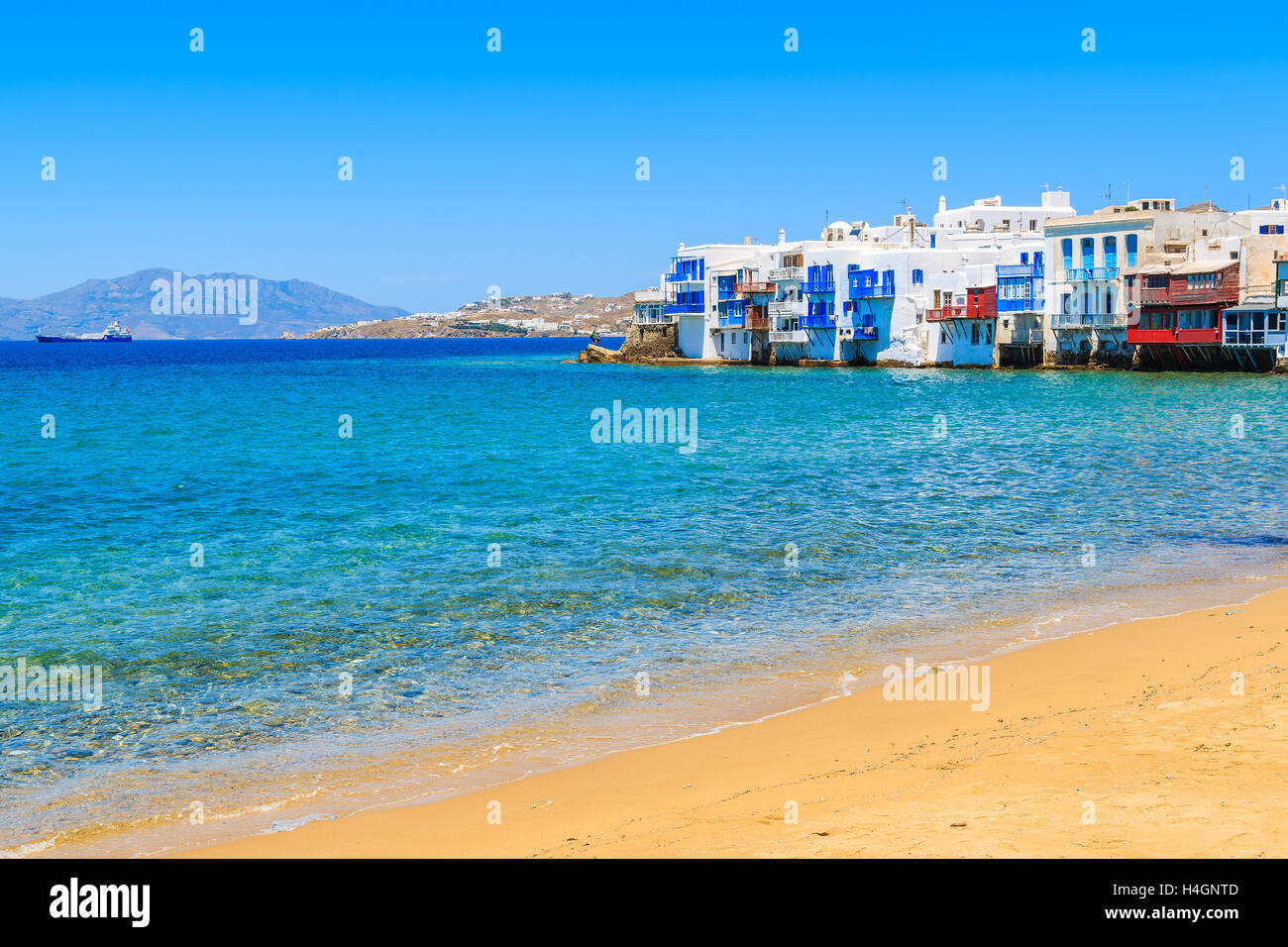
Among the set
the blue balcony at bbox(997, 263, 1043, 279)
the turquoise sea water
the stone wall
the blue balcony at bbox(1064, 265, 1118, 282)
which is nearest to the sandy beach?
the turquoise sea water

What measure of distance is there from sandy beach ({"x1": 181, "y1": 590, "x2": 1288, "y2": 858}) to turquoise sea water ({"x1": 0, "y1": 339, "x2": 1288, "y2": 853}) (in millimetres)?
700

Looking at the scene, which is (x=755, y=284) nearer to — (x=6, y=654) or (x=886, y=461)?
(x=886, y=461)

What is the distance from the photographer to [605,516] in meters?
23.6

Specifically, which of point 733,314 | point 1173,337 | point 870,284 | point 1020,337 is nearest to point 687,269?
point 733,314

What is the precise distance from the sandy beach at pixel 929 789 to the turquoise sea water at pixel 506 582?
2.30ft

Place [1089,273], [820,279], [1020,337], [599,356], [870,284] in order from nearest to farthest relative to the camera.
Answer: [1089,273] → [1020,337] → [870,284] → [820,279] → [599,356]

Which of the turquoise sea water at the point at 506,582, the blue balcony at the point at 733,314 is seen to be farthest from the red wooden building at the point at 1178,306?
the blue balcony at the point at 733,314

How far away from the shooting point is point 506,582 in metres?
16.9

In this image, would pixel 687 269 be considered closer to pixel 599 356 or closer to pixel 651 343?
pixel 651 343

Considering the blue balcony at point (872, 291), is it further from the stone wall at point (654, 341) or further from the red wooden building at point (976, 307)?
the stone wall at point (654, 341)

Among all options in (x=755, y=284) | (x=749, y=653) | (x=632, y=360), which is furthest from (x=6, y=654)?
(x=632, y=360)

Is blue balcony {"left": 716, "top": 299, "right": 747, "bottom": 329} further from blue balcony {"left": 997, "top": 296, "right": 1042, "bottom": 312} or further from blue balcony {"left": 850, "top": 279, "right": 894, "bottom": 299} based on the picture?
blue balcony {"left": 997, "top": 296, "right": 1042, "bottom": 312}

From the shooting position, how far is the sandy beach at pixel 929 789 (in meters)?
6.73

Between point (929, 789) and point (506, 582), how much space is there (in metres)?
9.84
